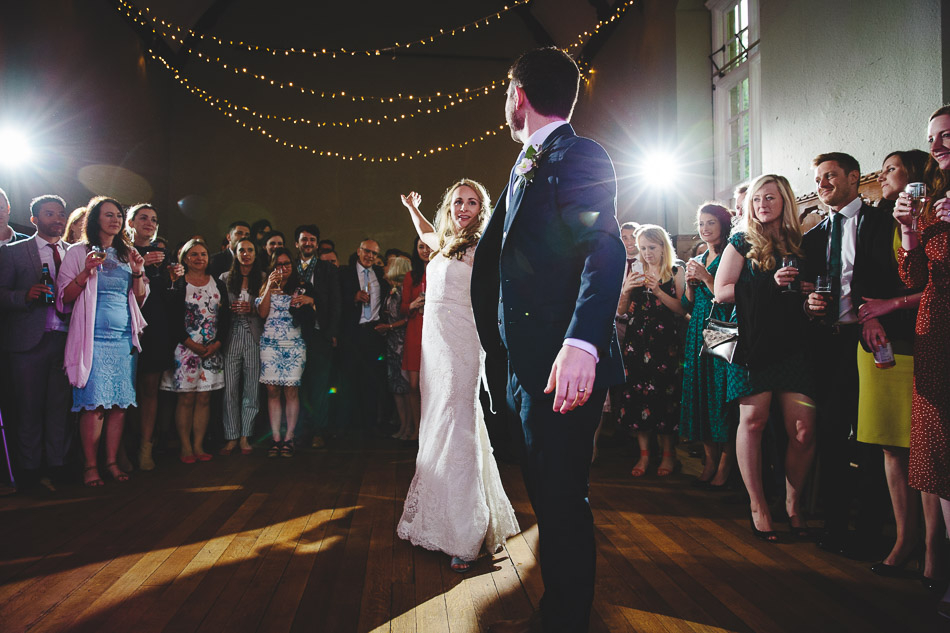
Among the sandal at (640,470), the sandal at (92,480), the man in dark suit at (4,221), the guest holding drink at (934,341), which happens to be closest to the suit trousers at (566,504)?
the guest holding drink at (934,341)

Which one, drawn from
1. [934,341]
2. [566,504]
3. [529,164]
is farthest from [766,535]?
[529,164]

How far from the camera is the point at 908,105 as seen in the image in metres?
3.05

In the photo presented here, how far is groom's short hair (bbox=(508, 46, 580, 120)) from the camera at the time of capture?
1.40 m

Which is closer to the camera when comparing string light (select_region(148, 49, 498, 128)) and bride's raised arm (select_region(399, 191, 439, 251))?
bride's raised arm (select_region(399, 191, 439, 251))

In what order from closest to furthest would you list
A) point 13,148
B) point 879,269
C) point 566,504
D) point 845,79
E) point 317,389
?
point 566,504, point 879,269, point 845,79, point 317,389, point 13,148

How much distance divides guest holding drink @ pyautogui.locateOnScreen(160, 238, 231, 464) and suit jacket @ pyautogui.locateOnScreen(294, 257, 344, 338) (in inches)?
25.1

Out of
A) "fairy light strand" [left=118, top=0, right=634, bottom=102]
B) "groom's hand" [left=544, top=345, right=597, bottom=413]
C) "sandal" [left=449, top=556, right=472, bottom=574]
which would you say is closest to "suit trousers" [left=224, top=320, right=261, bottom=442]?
"sandal" [left=449, top=556, right=472, bottom=574]

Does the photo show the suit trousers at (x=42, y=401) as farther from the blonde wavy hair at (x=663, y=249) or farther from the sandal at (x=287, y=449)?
the blonde wavy hair at (x=663, y=249)

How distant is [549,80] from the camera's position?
1405 mm

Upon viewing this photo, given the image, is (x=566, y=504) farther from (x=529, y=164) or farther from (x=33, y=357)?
(x=33, y=357)

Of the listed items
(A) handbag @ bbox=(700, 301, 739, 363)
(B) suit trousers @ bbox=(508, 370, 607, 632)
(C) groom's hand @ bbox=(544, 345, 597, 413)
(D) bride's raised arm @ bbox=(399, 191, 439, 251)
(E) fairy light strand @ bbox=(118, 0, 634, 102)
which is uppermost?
(E) fairy light strand @ bbox=(118, 0, 634, 102)

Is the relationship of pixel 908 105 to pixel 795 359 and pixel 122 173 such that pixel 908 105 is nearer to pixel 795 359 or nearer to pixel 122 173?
pixel 795 359

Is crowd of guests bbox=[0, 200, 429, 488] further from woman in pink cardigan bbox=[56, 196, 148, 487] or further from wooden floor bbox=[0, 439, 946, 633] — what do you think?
wooden floor bbox=[0, 439, 946, 633]

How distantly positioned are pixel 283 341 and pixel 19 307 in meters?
1.46
